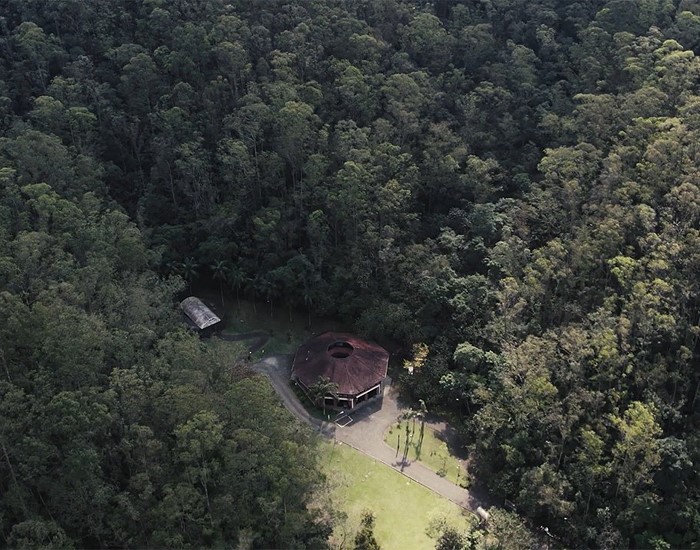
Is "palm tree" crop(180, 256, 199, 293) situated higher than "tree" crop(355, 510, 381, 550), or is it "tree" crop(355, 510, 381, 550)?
"palm tree" crop(180, 256, 199, 293)

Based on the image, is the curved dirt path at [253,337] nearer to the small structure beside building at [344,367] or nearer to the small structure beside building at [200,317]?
the small structure beside building at [200,317]

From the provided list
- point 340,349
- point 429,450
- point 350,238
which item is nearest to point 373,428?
point 429,450

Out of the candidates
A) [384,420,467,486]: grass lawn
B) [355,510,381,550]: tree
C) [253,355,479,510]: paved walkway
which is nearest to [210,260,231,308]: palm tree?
[253,355,479,510]: paved walkway

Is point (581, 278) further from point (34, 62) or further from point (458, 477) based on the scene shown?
point (34, 62)

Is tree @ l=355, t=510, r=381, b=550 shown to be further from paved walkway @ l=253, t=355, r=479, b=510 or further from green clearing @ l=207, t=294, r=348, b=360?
green clearing @ l=207, t=294, r=348, b=360

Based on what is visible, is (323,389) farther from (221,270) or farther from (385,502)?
(221,270)
